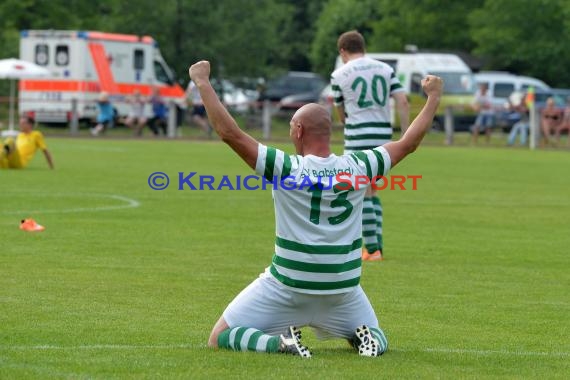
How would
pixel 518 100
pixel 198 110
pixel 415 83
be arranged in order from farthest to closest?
pixel 415 83 < pixel 518 100 < pixel 198 110

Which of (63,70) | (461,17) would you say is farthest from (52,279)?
(461,17)

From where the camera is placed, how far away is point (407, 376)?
23.9 feet

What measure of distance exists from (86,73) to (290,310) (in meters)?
42.8

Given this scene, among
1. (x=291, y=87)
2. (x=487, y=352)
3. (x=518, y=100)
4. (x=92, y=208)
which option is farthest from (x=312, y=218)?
(x=291, y=87)

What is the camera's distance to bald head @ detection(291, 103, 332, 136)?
766 cm

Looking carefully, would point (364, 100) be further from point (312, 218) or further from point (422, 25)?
point (422, 25)

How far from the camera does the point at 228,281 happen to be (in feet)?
37.4

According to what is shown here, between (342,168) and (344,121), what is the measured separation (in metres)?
5.83

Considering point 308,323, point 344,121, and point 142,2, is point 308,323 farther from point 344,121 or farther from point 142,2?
point 142,2

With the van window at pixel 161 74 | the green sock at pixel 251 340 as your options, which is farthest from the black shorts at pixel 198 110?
the green sock at pixel 251 340

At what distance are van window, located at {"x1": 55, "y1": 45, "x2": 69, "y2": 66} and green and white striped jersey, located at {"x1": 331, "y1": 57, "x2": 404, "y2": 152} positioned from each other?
37739mm

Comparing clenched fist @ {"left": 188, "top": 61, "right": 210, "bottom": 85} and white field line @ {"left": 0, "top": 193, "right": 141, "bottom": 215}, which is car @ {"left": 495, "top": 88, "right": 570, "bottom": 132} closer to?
white field line @ {"left": 0, "top": 193, "right": 141, "bottom": 215}

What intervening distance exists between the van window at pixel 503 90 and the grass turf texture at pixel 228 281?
3260 cm

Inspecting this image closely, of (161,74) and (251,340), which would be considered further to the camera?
(161,74)
